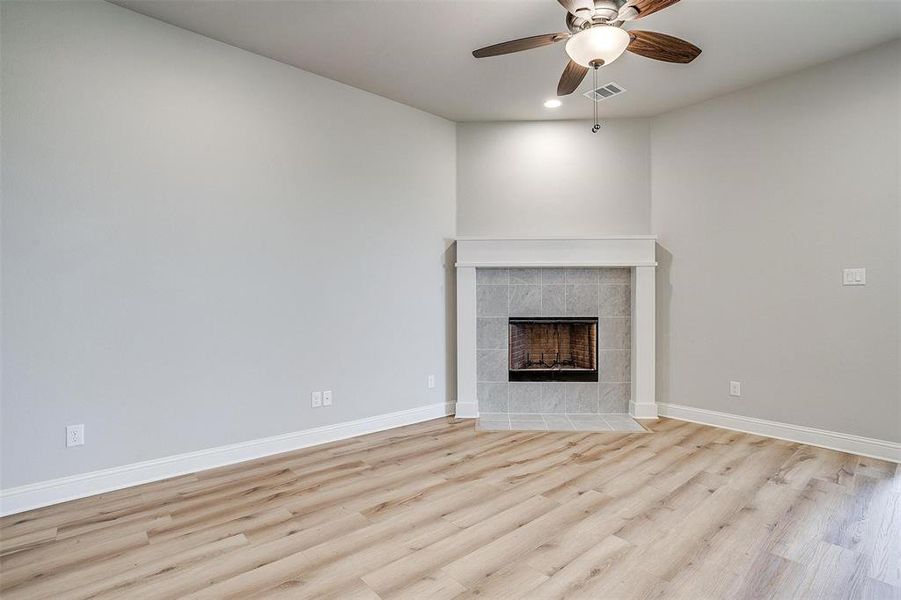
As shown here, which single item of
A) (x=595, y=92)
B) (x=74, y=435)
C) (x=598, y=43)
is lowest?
(x=74, y=435)

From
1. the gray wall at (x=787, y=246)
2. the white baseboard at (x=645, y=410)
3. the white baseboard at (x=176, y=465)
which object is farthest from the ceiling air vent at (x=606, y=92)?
the white baseboard at (x=176, y=465)

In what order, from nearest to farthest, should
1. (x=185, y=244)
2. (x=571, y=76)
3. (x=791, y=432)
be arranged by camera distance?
(x=571, y=76), (x=185, y=244), (x=791, y=432)

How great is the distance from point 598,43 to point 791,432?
3156 mm

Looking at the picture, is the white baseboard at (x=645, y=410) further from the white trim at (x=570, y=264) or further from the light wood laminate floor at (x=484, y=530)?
the white trim at (x=570, y=264)

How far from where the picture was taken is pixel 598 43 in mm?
2211

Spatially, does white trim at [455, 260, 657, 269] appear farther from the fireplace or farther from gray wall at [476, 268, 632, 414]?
the fireplace

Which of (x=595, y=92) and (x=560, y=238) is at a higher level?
(x=595, y=92)

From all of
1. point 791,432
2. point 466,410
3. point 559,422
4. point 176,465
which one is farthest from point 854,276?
point 176,465

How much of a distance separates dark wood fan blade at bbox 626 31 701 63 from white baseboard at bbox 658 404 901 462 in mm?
2771

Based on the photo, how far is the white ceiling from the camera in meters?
2.60

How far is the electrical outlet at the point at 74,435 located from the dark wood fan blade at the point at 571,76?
11.2 feet

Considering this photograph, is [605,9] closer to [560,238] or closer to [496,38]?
[496,38]

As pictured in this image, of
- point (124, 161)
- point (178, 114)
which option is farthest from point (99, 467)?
point (178, 114)

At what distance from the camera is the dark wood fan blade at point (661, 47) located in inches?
91.1
